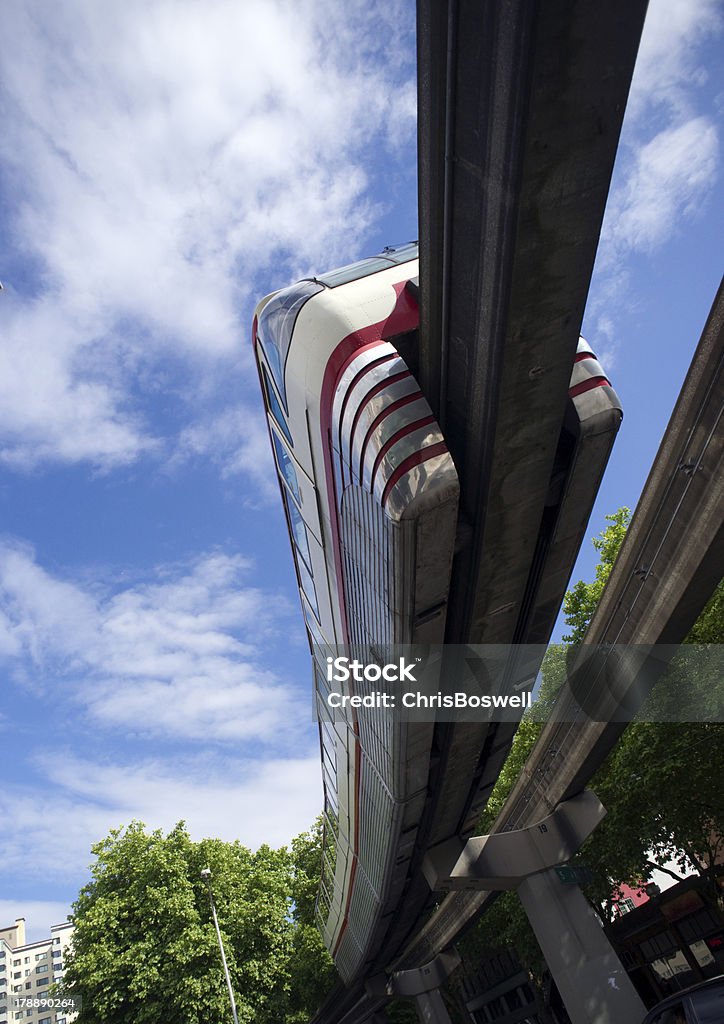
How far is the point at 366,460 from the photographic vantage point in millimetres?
6332

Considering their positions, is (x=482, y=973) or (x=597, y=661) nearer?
(x=597, y=661)

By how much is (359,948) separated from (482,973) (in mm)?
18579

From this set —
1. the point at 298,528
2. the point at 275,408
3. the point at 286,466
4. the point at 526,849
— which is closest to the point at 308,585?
the point at 298,528

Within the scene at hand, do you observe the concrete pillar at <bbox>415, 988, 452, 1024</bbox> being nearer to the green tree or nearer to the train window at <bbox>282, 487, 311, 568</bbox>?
the green tree

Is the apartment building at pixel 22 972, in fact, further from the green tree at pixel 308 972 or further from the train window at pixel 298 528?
the train window at pixel 298 528

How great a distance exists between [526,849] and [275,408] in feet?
39.1

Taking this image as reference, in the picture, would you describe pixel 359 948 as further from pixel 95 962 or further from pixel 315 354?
pixel 315 354

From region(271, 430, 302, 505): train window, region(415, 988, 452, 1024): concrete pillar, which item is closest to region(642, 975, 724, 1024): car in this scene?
region(271, 430, 302, 505): train window

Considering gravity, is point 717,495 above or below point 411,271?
below

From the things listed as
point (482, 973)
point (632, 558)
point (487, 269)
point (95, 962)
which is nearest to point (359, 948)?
point (95, 962)

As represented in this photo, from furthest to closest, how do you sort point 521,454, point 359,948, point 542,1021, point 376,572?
point 542,1021 < point 359,948 < point 376,572 < point 521,454

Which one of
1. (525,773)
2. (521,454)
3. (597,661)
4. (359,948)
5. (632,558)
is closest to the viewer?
(521,454)

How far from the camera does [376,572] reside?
726 centimetres
